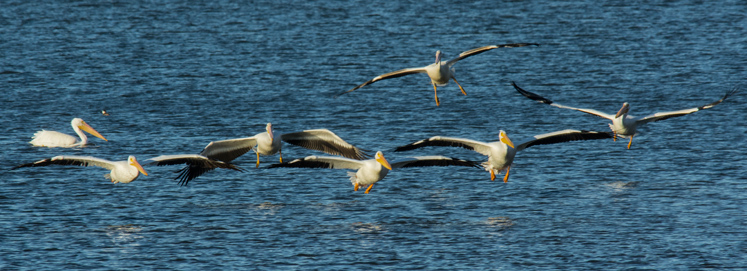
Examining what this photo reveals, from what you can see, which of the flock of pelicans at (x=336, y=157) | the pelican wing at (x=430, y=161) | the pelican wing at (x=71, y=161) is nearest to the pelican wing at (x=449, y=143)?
the flock of pelicans at (x=336, y=157)

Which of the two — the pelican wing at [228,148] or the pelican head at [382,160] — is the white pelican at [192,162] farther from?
the pelican head at [382,160]

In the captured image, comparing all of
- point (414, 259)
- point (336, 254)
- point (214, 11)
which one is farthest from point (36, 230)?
point (214, 11)

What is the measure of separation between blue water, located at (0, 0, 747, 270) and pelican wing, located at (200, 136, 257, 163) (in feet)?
2.31

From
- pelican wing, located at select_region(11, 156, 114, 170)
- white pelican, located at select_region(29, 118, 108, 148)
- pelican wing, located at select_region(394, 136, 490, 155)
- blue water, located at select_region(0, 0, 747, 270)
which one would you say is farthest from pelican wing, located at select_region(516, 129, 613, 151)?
white pelican, located at select_region(29, 118, 108, 148)

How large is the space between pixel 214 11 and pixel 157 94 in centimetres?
1906

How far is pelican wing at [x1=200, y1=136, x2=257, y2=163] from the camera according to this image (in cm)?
1941

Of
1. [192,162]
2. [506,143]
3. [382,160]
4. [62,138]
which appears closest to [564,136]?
[506,143]

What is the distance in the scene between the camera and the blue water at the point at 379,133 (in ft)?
A: 53.6

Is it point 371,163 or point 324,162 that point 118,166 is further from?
point 371,163

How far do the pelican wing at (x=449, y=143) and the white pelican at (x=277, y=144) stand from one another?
148 centimetres

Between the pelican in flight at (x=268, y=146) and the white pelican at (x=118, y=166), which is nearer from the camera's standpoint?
the white pelican at (x=118, y=166)

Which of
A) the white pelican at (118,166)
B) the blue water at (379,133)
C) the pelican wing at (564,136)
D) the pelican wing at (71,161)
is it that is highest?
the pelican wing at (71,161)

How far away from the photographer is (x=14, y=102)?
28906 mm

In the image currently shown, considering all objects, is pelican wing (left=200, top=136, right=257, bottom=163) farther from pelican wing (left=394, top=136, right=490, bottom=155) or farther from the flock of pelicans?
pelican wing (left=394, top=136, right=490, bottom=155)
